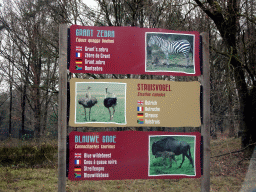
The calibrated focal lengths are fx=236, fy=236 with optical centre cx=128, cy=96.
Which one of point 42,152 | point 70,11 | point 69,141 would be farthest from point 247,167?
point 70,11

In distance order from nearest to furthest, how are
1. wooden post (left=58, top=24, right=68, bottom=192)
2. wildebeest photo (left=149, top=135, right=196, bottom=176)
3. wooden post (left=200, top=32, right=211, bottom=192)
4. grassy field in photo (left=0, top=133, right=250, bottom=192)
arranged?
wooden post (left=58, top=24, right=68, bottom=192), wildebeest photo (left=149, top=135, right=196, bottom=176), wooden post (left=200, top=32, right=211, bottom=192), grassy field in photo (left=0, top=133, right=250, bottom=192)

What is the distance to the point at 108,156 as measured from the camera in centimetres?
347

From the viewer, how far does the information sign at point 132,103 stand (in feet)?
11.3

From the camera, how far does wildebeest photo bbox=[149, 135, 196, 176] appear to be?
11.8 feet

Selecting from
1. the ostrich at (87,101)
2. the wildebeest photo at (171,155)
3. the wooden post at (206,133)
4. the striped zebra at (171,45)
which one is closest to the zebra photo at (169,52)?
the striped zebra at (171,45)

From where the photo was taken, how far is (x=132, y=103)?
3.53m

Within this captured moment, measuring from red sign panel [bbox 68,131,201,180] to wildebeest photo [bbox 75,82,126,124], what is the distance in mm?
220

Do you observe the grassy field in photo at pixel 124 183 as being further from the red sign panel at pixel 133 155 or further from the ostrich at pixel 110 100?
the ostrich at pixel 110 100

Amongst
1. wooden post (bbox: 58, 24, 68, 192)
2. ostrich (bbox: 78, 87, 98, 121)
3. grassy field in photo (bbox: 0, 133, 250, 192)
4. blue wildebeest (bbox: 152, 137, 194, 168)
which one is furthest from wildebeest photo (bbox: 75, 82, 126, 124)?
grassy field in photo (bbox: 0, 133, 250, 192)

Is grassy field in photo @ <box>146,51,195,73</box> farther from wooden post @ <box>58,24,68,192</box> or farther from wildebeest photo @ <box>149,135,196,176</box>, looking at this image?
wooden post @ <box>58,24,68,192</box>

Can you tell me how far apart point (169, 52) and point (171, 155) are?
1609mm

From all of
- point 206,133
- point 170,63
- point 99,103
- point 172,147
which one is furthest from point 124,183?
point 170,63

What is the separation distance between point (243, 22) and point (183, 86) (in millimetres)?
6257

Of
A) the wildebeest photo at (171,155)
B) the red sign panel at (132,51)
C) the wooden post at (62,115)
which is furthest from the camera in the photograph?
the wildebeest photo at (171,155)
